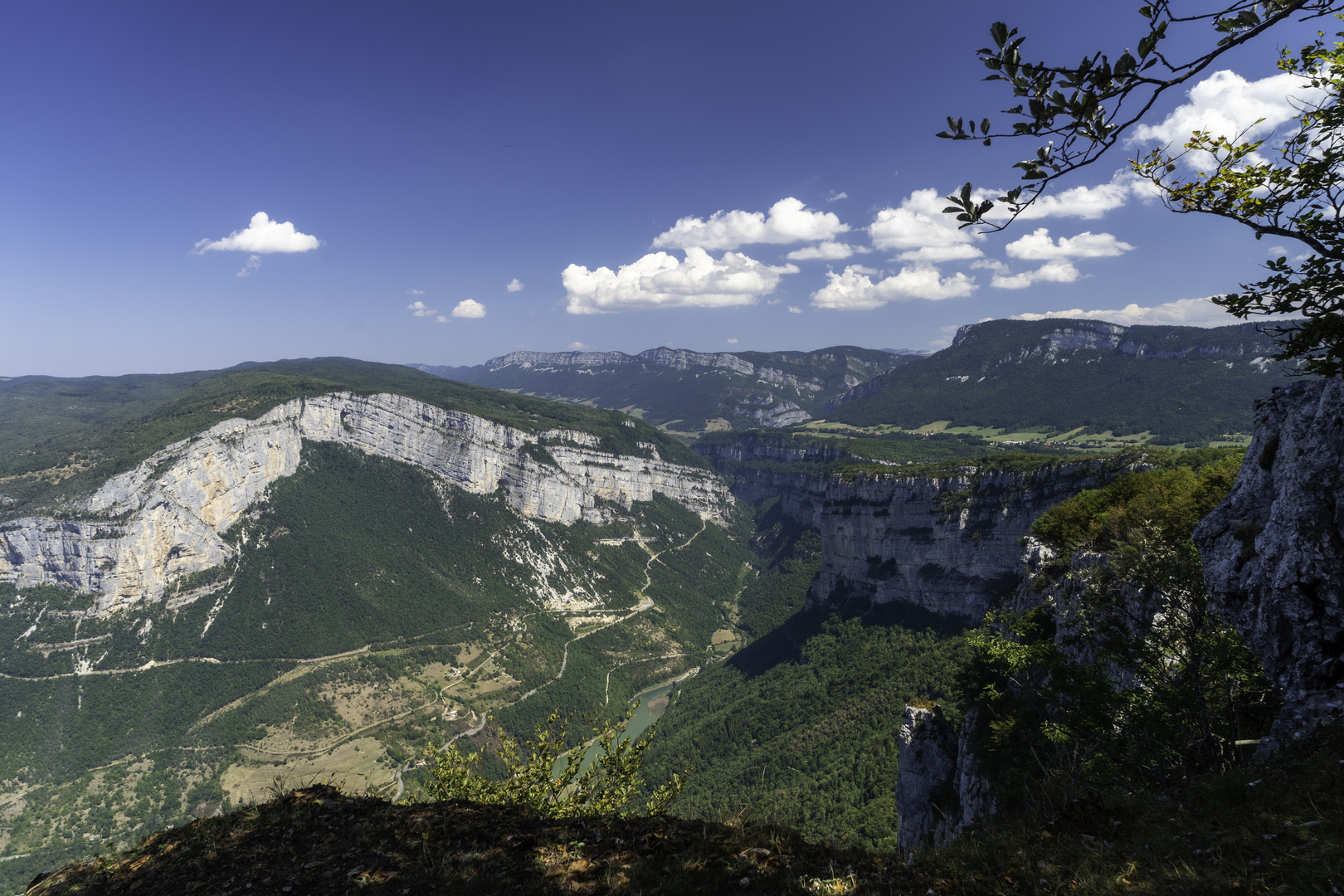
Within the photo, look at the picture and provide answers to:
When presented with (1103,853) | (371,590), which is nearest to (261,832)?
(1103,853)

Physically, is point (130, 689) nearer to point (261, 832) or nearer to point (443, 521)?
point (443, 521)

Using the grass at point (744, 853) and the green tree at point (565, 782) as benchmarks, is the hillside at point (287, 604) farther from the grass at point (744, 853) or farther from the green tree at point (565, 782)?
the grass at point (744, 853)

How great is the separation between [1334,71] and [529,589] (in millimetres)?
150011

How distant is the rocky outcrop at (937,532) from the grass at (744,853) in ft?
223

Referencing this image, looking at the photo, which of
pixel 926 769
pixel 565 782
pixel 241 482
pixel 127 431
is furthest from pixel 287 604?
pixel 565 782

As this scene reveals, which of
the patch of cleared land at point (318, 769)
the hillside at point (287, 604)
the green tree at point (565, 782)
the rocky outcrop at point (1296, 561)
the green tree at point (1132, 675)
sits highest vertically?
the rocky outcrop at point (1296, 561)

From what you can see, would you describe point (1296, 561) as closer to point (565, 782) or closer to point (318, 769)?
point (565, 782)

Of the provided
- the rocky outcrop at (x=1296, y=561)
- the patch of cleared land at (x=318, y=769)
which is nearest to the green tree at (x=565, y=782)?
the rocky outcrop at (x=1296, y=561)

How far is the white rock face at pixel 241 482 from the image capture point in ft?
335

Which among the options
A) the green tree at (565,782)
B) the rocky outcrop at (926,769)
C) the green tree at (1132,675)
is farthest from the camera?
the rocky outcrop at (926,769)

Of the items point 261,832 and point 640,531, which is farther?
point 640,531

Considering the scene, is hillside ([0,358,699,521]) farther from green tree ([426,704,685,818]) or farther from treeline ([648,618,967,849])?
green tree ([426,704,685,818])

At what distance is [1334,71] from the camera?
6.58 metres

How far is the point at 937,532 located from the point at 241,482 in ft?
500
